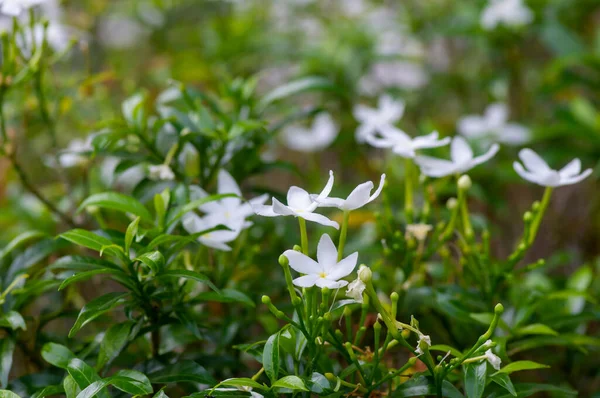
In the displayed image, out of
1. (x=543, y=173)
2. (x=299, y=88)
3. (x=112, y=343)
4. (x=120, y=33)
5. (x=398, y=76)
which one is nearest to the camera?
(x=112, y=343)

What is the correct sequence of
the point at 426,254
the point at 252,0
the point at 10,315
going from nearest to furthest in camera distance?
the point at 10,315 < the point at 426,254 < the point at 252,0

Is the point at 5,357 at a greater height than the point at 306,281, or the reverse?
the point at 306,281

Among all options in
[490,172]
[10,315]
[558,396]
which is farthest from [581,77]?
[10,315]

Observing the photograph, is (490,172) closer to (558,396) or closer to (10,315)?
(558,396)

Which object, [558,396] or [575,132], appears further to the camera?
[575,132]

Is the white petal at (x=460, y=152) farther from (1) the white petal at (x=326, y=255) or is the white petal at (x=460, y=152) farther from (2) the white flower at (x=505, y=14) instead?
(2) the white flower at (x=505, y=14)

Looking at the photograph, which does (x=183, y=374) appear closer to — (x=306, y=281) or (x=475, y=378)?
(x=306, y=281)

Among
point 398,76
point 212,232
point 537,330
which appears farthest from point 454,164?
point 398,76
